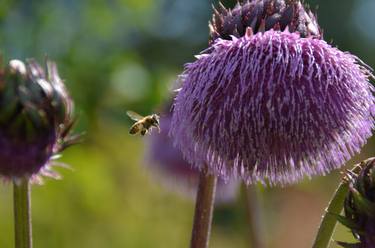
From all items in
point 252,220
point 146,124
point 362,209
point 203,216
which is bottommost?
point 362,209

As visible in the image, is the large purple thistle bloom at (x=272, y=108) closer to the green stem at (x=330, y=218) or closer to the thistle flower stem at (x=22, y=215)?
the green stem at (x=330, y=218)

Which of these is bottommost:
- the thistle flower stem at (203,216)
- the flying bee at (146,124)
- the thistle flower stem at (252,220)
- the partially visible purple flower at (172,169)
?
the thistle flower stem at (203,216)

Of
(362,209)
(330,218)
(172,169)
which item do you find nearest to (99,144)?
(172,169)

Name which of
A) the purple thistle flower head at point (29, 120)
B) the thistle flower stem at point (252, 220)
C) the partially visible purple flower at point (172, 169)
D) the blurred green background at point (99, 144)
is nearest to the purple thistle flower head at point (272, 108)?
the purple thistle flower head at point (29, 120)

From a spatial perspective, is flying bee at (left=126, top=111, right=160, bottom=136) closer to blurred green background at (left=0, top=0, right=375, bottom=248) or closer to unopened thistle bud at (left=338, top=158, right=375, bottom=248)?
unopened thistle bud at (left=338, top=158, right=375, bottom=248)

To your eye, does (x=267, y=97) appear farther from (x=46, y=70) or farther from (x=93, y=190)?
(x=93, y=190)

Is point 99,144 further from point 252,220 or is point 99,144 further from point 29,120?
point 29,120
